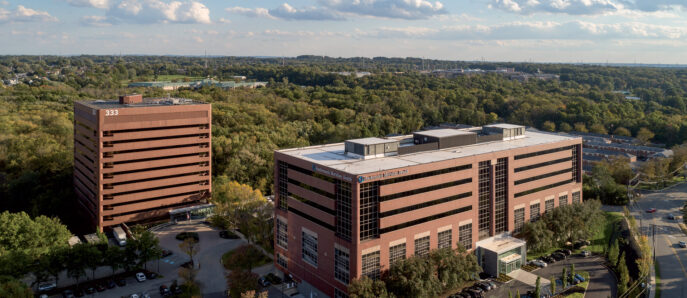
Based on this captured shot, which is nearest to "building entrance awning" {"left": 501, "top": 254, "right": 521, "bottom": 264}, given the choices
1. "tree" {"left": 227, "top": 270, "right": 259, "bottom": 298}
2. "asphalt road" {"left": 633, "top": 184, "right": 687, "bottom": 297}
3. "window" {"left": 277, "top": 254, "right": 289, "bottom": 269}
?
"asphalt road" {"left": 633, "top": 184, "right": 687, "bottom": 297}

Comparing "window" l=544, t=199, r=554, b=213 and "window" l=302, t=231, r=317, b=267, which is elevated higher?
"window" l=544, t=199, r=554, b=213

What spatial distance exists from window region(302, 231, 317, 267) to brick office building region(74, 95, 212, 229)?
3863 centimetres

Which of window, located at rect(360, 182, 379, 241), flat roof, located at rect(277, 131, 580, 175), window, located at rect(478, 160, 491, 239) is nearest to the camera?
window, located at rect(360, 182, 379, 241)

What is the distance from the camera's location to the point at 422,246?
57.9 m

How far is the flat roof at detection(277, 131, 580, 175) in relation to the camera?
56.2m

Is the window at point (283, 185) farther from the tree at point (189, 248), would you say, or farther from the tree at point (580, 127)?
the tree at point (580, 127)

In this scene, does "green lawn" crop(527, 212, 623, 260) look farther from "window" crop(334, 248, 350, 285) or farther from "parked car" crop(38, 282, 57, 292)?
"parked car" crop(38, 282, 57, 292)

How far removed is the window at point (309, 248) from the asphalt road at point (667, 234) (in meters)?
41.4

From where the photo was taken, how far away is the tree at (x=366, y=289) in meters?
49.6

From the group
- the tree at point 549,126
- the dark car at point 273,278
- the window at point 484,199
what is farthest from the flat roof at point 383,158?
the tree at point 549,126

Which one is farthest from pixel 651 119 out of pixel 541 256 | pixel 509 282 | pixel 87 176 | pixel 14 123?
pixel 14 123

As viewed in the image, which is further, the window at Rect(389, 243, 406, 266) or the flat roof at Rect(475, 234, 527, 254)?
the flat roof at Rect(475, 234, 527, 254)

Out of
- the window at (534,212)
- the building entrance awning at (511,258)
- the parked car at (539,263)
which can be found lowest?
the parked car at (539,263)

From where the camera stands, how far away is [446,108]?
195 metres
